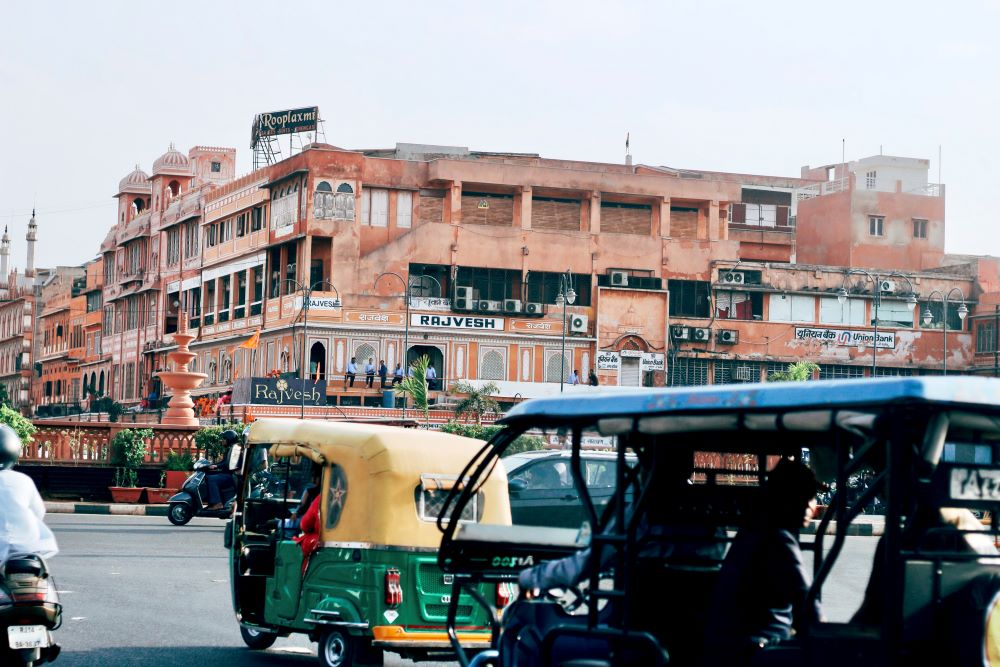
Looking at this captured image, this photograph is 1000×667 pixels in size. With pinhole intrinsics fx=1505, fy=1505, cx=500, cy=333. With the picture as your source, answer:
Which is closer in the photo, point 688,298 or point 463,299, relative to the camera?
point 463,299

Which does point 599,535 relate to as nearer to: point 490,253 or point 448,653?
point 448,653

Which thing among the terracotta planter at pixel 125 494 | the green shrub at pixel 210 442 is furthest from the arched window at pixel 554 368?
the terracotta planter at pixel 125 494

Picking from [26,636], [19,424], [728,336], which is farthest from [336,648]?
[728,336]

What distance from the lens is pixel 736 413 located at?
21.3 ft

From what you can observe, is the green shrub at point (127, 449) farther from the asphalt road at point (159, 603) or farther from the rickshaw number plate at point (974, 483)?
the rickshaw number plate at point (974, 483)

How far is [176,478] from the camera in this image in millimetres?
33625

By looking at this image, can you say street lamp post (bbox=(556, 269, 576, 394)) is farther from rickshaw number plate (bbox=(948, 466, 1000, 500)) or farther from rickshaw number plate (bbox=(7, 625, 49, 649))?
rickshaw number plate (bbox=(948, 466, 1000, 500))

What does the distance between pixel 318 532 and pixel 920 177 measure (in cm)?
8515

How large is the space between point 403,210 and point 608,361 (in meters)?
11.4

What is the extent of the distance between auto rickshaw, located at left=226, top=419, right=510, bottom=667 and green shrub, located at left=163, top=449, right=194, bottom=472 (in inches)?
907

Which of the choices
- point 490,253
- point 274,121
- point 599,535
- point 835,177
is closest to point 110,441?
point 599,535

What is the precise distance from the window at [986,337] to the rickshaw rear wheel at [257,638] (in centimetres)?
6318

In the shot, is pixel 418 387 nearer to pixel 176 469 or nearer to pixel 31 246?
pixel 176 469

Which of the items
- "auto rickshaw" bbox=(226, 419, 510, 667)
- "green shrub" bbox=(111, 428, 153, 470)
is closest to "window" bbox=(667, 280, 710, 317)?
"green shrub" bbox=(111, 428, 153, 470)
